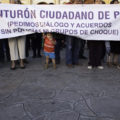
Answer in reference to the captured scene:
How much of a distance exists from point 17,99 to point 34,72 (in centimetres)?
178

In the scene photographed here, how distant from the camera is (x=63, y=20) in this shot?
577 centimetres

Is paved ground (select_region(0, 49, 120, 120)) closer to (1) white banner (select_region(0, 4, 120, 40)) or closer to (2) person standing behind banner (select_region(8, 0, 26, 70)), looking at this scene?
(2) person standing behind banner (select_region(8, 0, 26, 70))

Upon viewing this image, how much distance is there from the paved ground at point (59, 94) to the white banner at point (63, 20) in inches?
39.9

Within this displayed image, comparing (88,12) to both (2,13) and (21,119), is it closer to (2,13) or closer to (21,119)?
(2,13)

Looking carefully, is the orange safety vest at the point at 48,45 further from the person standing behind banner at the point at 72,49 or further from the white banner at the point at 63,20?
the person standing behind banner at the point at 72,49

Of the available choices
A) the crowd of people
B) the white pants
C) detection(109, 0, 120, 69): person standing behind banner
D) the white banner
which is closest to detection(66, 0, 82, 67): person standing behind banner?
the crowd of people

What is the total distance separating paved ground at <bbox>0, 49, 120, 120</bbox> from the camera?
11.0 feet

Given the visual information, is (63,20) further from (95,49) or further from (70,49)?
(95,49)

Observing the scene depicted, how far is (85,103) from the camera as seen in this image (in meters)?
3.72

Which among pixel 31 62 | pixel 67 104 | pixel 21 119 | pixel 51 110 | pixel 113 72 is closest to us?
pixel 21 119

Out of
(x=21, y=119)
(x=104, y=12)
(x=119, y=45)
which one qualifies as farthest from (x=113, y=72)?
(x=21, y=119)

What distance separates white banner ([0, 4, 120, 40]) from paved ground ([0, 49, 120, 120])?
101cm

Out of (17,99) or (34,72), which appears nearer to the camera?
(17,99)

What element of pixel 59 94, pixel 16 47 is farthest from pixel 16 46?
pixel 59 94
